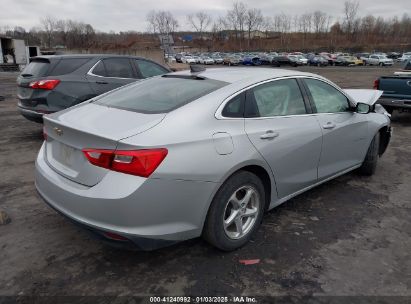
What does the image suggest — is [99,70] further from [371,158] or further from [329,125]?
[371,158]

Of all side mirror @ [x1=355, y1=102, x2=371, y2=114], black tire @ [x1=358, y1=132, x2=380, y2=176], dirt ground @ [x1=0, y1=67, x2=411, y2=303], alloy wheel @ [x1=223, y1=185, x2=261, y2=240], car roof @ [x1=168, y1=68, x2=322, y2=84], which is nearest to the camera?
dirt ground @ [x1=0, y1=67, x2=411, y2=303]

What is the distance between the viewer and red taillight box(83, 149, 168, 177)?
8.22 ft

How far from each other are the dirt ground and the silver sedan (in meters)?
0.31

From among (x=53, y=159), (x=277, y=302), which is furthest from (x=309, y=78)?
(x=53, y=159)

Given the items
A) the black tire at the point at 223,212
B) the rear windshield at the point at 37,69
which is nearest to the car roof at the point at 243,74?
the black tire at the point at 223,212

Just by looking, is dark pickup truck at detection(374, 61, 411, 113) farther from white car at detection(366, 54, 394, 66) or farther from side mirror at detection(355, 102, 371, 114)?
white car at detection(366, 54, 394, 66)

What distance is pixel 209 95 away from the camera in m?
3.14

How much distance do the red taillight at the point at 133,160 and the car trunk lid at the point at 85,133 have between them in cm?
6

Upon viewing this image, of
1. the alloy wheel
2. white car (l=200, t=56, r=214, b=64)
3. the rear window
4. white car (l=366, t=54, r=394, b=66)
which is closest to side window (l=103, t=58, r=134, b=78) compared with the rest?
the rear window

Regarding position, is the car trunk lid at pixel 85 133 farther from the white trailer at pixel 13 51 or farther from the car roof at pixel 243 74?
the white trailer at pixel 13 51

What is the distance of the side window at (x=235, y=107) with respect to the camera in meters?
3.10

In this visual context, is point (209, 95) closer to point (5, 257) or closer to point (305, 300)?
point (305, 300)

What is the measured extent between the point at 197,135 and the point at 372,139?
324 centimetres

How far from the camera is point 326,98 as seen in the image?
4301 millimetres
